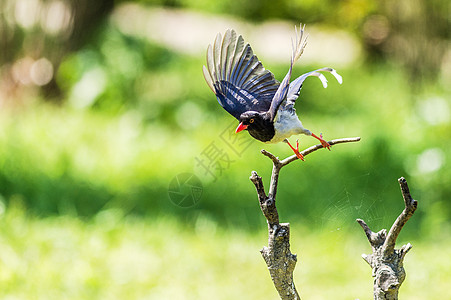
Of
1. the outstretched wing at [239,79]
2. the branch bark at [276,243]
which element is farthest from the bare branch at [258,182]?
the outstretched wing at [239,79]

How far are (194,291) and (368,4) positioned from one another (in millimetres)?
4220

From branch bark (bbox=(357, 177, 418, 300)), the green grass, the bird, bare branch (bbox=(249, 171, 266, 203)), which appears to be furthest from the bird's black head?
the green grass

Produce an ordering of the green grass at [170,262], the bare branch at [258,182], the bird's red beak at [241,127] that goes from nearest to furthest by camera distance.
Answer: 1. the bird's red beak at [241,127]
2. the bare branch at [258,182]
3. the green grass at [170,262]

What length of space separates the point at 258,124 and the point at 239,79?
79 millimetres

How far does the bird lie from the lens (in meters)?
0.71

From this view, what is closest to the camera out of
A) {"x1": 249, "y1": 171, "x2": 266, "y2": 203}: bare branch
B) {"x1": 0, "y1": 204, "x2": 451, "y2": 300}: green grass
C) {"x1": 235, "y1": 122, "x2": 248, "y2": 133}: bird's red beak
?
{"x1": 235, "y1": 122, "x2": 248, "y2": 133}: bird's red beak

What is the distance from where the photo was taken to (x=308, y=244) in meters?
2.65

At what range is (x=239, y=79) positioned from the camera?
0.77 meters

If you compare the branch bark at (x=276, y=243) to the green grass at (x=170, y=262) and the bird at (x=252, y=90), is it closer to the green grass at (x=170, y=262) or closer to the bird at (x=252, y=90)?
the bird at (x=252, y=90)

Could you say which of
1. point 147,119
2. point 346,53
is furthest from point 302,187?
point 346,53

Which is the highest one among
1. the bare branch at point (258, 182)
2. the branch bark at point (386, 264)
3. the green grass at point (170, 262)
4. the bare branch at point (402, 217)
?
the green grass at point (170, 262)

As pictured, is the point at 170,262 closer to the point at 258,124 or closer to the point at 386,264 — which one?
the point at 386,264

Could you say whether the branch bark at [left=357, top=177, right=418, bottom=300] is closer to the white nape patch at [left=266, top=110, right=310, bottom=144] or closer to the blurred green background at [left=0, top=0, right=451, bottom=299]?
the blurred green background at [left=0, top=0, right=451, bottom=299]

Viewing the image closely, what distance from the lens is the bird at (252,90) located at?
2.34ft
